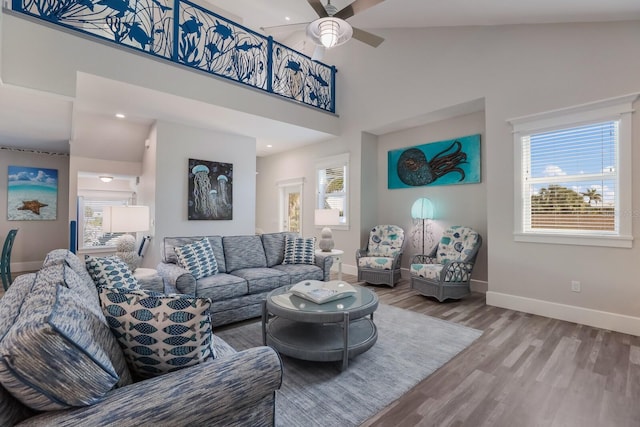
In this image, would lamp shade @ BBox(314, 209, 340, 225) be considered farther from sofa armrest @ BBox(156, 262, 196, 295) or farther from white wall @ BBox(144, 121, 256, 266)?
sofa armrest @ BBox(156, 262, 196, 295)

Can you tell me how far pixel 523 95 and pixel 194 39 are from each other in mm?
4335

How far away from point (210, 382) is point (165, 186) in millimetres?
4386

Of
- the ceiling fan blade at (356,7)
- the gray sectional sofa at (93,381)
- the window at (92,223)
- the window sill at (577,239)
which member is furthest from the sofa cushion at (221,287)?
the window at (92,223)

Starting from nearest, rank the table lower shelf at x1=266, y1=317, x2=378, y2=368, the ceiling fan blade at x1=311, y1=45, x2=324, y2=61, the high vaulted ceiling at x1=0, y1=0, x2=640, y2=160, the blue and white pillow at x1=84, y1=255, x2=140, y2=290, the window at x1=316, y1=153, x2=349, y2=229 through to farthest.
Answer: the blue and white pillow at x1=84, y1=255, x2=140, y2=290, the table lower shelf at x1=266, y1=317, x2=378, y2=368, the high vaulted ceiling at x1=0, y1=0, x2=640, y2=160, the ceiling fan blade at x1=311, y1=45, x2=324, y2=61, the window at x1=316, y1=153, x2=349, y2=229

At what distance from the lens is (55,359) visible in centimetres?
87

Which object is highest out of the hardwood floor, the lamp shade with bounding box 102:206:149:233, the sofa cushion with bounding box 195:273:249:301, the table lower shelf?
the lamp shade with bounding box 102:206:149:233

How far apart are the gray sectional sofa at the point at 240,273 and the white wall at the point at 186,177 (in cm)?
143

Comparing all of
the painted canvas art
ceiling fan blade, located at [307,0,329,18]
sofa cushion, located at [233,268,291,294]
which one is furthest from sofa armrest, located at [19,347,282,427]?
the painted canvas art

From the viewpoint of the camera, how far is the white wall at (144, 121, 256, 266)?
4.80 metres

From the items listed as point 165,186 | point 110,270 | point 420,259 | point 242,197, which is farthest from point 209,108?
point 420,259

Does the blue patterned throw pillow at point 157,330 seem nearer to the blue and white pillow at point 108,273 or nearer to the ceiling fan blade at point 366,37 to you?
the blue and white pillow at point 108,273

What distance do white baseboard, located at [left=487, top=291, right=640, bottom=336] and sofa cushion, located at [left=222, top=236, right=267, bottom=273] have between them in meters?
3.14

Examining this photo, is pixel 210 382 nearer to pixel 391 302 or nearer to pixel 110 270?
pixel 110 270

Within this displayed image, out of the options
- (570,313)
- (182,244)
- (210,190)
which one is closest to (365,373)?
(182,244)
